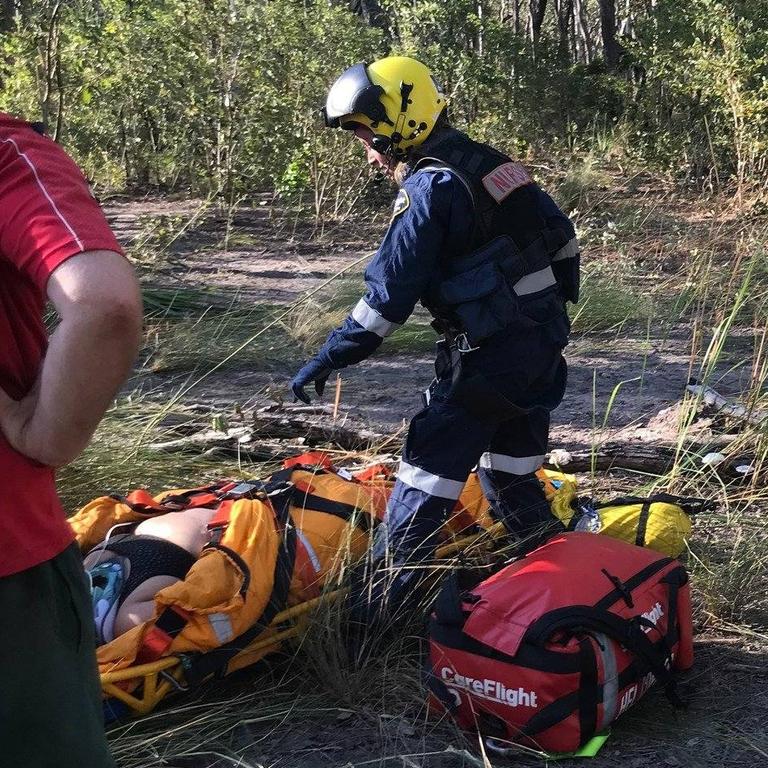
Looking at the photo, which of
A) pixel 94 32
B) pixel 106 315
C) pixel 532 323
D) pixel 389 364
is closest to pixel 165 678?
pixel 532 323

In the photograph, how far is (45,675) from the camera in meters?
1.47

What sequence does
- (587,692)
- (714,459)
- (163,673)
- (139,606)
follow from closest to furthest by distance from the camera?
(587,692)
(163,673)
(139,606)
(714,459)

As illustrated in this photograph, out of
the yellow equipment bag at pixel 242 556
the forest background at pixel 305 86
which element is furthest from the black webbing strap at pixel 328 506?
the forest background at pixel 305 86

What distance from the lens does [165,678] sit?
277 cm

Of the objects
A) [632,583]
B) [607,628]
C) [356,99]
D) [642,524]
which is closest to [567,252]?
[356,99]

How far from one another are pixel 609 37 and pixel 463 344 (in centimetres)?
1262

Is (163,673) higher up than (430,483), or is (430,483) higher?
(430,483)

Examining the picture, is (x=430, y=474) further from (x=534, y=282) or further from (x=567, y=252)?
(x=567, y=252)

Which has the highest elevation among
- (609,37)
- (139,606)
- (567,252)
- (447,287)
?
(609,37)

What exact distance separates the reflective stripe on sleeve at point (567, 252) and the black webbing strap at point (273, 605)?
1.22 meters

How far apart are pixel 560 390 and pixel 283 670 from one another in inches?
52.1

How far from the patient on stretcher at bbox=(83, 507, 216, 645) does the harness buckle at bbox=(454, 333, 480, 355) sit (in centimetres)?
95

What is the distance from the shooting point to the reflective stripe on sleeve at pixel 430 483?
3145 mm

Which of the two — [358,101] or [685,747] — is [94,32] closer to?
[358,101]
